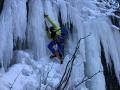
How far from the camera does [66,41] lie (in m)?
7.57

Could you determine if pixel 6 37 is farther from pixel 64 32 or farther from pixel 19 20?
pixel 64 32

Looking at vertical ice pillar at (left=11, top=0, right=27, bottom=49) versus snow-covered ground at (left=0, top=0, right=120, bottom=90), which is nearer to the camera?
snow-covered ground at (left=0, top=0, right=120, bottom=90)

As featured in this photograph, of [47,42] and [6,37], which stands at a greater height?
[6,37]

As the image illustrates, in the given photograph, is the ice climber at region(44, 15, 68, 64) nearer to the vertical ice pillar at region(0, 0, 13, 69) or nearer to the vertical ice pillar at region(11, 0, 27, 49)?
the vertical ice pillar at region(11, 0, 27, 49)

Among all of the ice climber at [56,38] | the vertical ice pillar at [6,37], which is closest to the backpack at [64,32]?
the ice climber at [56,38]

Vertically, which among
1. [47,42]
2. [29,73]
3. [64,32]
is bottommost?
[29,73]

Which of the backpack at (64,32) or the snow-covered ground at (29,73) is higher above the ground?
the backpack at (64,32)

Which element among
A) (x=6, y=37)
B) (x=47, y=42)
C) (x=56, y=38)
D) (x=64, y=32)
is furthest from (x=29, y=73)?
(x=64, y=32)

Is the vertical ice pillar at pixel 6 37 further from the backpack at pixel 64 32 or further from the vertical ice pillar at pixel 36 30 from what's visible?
the backpack at pixel 64 32

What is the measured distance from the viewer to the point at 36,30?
6996 millimetres

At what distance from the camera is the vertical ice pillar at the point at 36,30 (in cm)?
690

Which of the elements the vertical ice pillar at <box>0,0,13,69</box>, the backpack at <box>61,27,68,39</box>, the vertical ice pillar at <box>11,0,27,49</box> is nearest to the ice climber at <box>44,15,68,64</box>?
the backpack at <box>61,27,68,39</box>

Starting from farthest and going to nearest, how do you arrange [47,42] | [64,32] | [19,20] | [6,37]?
[64,32], [47,42], [19,20], [6,37]

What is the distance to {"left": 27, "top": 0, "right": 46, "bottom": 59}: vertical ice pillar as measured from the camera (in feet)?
22.6
